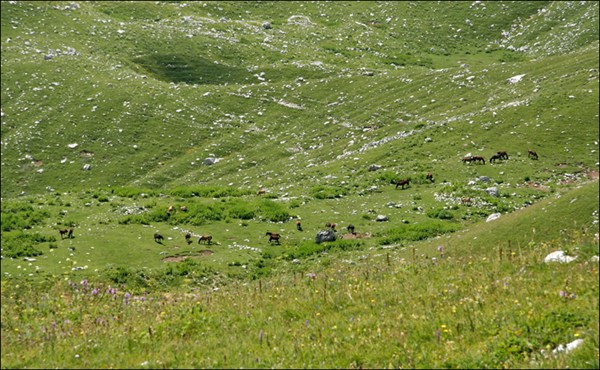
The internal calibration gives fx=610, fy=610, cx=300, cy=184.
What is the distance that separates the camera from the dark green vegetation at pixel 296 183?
10711mm

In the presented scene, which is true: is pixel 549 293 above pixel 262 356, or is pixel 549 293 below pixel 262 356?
above

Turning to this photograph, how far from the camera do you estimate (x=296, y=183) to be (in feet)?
160

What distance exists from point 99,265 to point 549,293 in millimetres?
22795

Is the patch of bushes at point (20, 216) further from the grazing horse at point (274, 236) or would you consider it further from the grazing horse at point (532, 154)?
the grazing horse at point (532, 154)

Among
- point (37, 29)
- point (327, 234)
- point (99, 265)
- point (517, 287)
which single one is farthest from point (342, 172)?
point (37, 29)

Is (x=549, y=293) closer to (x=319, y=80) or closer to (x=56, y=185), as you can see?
(x=56, y=185)

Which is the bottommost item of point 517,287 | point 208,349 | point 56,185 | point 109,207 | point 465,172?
point 56,185

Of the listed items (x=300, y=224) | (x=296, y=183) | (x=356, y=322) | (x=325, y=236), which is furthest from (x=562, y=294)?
(x=296, y=183)

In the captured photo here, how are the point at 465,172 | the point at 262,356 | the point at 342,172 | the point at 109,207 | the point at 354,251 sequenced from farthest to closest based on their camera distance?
the point at 342,172
the point at 465,172
the point at 109,207
the point at 354,251
the point at 262,356

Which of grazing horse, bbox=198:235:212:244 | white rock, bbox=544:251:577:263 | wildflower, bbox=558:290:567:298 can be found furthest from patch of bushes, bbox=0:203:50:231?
wildflower, bbox=558:290:567:298

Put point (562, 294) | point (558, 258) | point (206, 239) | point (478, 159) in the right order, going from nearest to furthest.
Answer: point (562, 294), point (558, 258), point (206, 239), point (478, 159)

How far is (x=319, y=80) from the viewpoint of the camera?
78.5m

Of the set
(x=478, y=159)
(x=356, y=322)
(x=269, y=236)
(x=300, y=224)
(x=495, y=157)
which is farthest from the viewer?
(x=478, y=159)

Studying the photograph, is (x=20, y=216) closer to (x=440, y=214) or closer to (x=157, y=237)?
(x=157, y=237)
